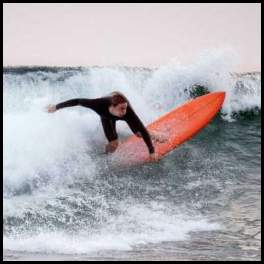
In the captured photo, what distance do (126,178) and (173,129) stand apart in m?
1.38

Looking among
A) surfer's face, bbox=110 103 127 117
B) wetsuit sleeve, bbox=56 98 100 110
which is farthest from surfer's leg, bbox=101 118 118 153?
wetsuit sleeve, bbox=56 98 100 110

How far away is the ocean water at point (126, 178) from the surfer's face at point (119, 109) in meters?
1.13

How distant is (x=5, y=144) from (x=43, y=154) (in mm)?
543

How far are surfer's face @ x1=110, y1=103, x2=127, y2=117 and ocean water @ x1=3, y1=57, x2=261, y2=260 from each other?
113 centimetres

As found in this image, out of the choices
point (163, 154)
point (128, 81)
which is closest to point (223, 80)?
point (128, 81)

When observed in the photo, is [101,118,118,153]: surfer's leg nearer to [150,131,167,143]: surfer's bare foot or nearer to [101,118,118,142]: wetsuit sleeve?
[101,118,118,142]: wetsuit sleeve

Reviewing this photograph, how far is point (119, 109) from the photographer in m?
5.62

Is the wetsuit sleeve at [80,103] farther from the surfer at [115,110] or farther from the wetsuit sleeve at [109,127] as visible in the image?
the wetsuit sleeve at [109,127]

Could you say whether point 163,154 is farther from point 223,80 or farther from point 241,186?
point 223,80

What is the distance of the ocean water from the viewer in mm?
4855

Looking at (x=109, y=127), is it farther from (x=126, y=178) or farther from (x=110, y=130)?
(x=126, y=178)

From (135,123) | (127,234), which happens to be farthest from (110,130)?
(127,234)

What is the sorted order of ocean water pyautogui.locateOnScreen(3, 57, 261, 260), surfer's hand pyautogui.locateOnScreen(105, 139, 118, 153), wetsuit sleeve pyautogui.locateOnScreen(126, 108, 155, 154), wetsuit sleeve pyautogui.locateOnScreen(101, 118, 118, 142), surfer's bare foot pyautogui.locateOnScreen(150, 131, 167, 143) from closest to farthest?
ocean water pyautogui.locateOnScreen(3, 57, 261, 260) < wetsuit sleeve pyautogui.locateOnScreen(126, 108, 155, 154) < wetsuit sleeve pyautogui.locateOnScreen(101, 118, 118, 142) < surfer's hand pyautogui.locateOnScreen(105, 139, 118, 153) < surfer's bare foot pyautogui.locateOnScreen(150, 131, 167, 143)

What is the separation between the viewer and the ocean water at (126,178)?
191 inches
